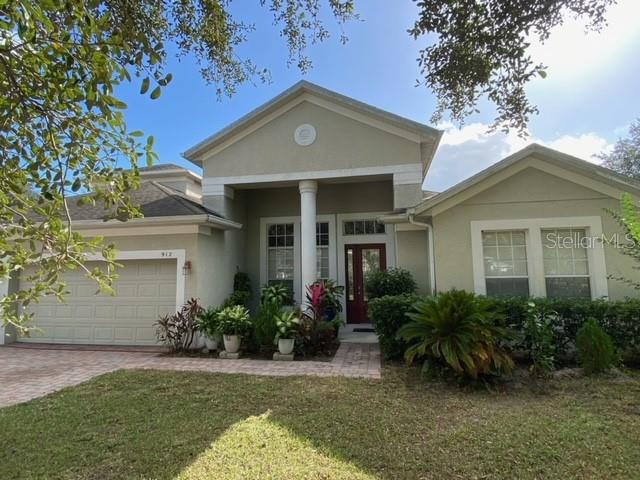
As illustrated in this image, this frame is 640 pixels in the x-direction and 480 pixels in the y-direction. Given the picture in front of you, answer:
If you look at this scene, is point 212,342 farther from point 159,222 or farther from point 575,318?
point 575,318

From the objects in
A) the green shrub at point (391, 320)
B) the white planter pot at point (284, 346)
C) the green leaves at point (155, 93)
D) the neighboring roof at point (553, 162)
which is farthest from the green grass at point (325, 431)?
the neighboring roof at point (553, 162)

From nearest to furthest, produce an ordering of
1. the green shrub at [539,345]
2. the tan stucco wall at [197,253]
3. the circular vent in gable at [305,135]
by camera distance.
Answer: the green shrub at [539,345]
the tan stucco wall at [197,253]
the circular vent in gable at [305,135]

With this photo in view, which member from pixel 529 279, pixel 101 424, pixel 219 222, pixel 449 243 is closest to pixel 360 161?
pixel 449 243

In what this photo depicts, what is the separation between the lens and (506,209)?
27.7ft

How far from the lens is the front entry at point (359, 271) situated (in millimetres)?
12188

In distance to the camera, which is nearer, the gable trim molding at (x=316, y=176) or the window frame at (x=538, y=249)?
the window frame at (x=538, y=249)

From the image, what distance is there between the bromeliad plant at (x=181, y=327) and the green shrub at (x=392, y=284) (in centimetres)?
465

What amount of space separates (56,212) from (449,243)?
7.83 m

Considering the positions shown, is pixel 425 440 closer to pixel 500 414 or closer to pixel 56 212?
pixel 500 414

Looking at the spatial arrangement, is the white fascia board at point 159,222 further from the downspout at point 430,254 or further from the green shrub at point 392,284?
the downspout at point 430,254

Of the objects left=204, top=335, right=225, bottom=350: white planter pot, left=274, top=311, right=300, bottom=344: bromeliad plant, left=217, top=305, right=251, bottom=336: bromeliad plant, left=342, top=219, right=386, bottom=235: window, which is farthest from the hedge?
left=342, top=219, right=386, bottom=235: window

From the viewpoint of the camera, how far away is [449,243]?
8609 mm

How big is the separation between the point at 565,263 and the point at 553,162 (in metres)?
2.33

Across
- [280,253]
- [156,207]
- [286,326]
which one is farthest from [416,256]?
[156,207]
